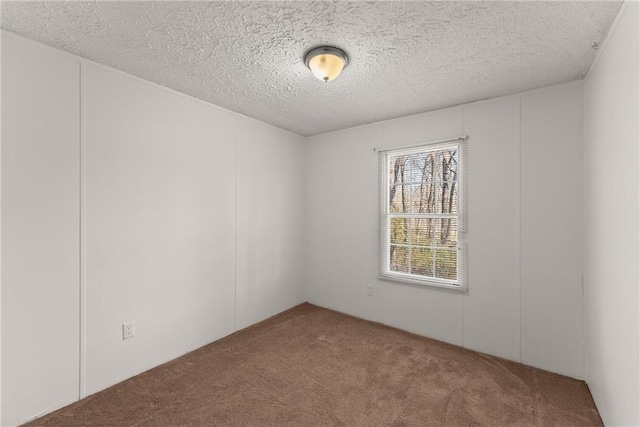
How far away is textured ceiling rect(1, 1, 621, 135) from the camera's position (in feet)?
5.13

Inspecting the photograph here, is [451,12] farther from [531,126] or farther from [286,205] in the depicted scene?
[286,205]

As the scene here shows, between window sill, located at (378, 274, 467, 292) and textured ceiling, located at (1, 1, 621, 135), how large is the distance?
188cm

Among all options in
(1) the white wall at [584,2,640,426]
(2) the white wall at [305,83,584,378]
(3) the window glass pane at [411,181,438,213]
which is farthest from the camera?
(3) the window glass pane at [411,181,438,213]

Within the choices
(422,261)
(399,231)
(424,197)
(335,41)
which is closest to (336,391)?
(422,261)

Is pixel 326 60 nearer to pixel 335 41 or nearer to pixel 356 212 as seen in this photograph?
pixel 335 41

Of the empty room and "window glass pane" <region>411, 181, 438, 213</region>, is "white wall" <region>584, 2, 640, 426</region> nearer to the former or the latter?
the empty room

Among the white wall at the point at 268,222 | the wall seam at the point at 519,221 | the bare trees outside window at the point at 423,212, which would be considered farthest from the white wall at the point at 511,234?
the white wall at the point at 268,222

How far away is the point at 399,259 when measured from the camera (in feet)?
11.3

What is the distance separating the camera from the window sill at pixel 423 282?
2.95 m

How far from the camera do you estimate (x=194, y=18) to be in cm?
164

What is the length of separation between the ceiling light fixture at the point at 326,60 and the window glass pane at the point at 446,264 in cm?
217

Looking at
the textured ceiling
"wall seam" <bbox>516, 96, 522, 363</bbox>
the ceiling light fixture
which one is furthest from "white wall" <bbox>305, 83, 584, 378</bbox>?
the ceiling light fixture

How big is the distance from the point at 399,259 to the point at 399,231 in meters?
0.34

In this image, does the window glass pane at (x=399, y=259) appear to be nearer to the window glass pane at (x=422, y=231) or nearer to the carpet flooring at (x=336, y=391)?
the window glass pane at (x=422, y=231)
